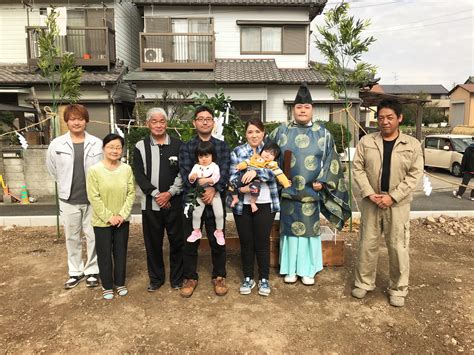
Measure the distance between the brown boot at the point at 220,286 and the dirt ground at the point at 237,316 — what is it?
70 millimetres

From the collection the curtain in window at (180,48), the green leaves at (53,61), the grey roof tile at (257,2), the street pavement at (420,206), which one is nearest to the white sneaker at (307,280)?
the street pavement at (420,206)

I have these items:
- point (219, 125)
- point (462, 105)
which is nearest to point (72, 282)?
point (219, 125)

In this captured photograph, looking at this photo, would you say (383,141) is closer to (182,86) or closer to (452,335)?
(452,335)

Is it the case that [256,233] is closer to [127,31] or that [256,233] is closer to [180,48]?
[180,48]

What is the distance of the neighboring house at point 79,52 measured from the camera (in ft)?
42.7

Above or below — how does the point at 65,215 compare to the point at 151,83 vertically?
below

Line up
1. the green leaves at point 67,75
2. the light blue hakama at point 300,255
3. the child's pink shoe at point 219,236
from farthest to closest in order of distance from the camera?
the green leaves at point 67,75, the light blue hakama at point 300,255, the child's pink shoe at point 219,236

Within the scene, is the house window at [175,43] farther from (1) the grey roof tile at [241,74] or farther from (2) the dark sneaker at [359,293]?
(2) the dark sneaker at [359,293]

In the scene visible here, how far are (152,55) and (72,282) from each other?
11588mm

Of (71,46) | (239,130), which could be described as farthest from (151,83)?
(239,130)

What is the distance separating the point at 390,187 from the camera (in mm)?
3482

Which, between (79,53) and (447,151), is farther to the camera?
(79,53)

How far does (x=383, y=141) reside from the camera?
11.6 feet

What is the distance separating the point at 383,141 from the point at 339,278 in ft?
5.61
